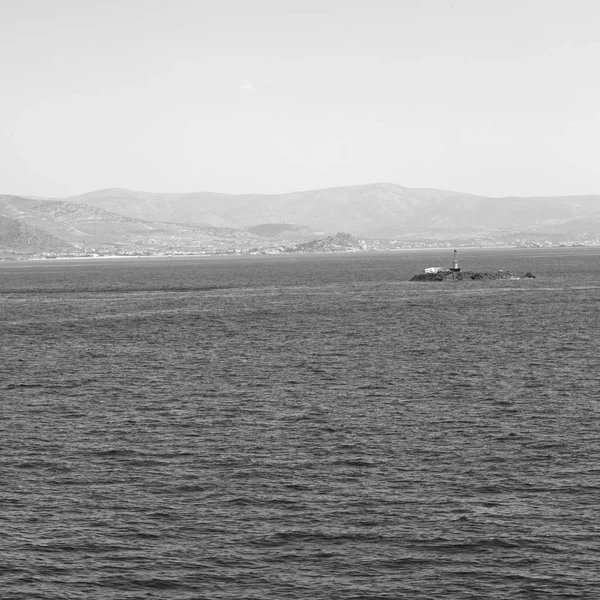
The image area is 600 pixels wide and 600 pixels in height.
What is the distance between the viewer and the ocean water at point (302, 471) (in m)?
33.0

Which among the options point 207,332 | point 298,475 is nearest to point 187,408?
point 298,475

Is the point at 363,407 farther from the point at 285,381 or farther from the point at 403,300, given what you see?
the point at 403,300

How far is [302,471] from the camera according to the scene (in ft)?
147

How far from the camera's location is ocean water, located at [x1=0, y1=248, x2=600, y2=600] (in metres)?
33.0

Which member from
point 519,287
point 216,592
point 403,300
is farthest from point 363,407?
point 519,287

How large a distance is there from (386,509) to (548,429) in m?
16.6

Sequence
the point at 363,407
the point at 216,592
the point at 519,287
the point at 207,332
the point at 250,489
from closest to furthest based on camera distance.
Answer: the point at 216,592 < the point at 250,489 < the point at 363,407 < the point at 207,332 < the point at 519,287

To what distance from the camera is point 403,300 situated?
159000mm

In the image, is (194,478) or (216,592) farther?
(194,478)

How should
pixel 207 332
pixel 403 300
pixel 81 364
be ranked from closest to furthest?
pixel 81 364 → pixel 207 332 → pixel 403 300

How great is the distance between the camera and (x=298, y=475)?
44.1 meters

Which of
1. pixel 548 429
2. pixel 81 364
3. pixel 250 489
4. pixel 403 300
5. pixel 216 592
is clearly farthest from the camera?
pixel 403 300

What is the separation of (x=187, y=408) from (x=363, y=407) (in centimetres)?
1088

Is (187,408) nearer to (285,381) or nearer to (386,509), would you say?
(285,381)
